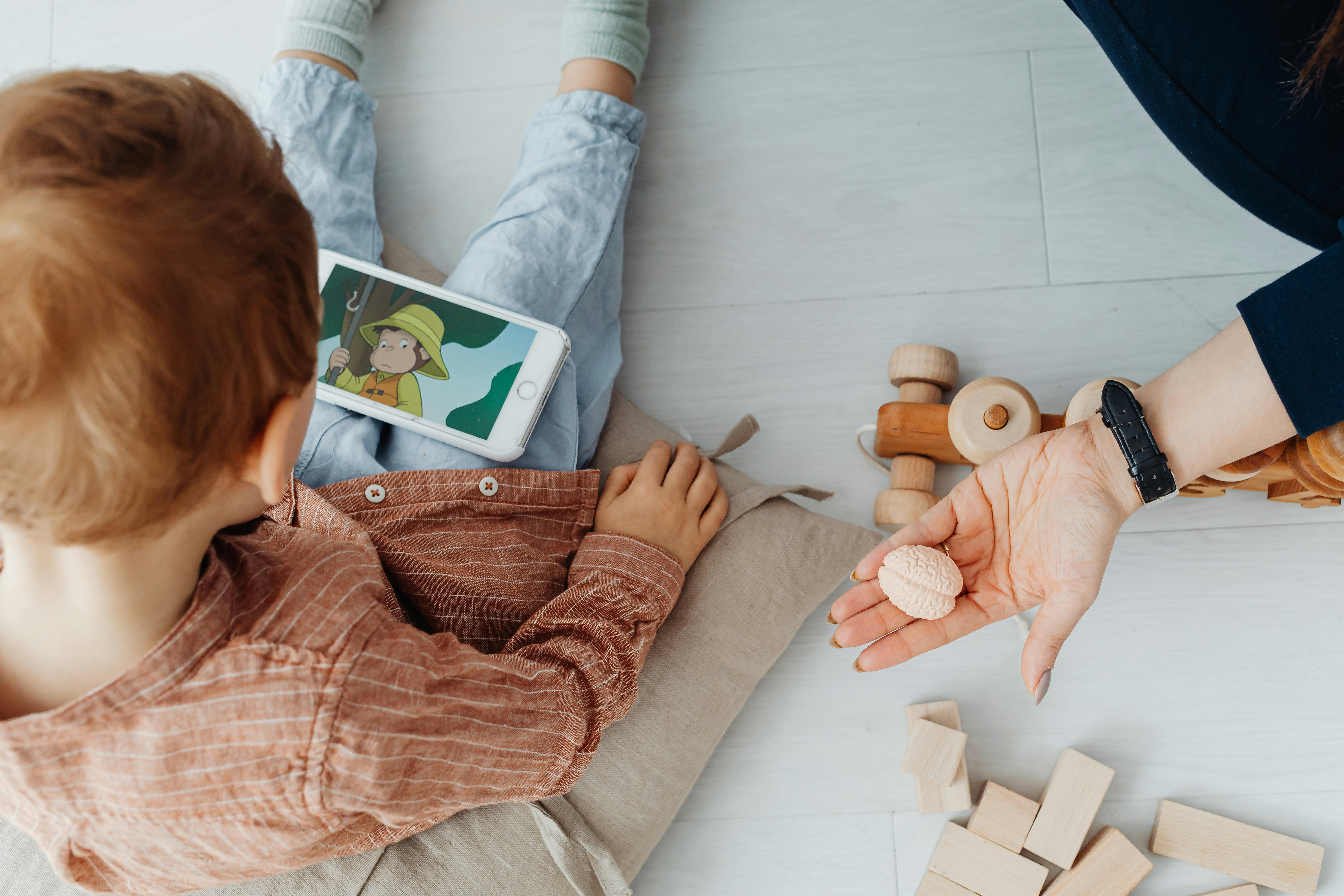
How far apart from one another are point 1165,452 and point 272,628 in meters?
0.74

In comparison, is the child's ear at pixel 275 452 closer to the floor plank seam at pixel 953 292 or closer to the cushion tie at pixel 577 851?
the cushion tie at pixel 577 851

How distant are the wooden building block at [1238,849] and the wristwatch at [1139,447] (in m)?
0.42

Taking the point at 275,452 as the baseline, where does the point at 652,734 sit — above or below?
below

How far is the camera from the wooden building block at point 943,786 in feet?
3.03

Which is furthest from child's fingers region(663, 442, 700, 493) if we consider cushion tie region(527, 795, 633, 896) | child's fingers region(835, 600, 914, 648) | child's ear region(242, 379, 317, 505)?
child's ear region(242, 379, 317, 505)

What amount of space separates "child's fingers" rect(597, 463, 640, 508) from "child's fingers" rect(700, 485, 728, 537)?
0.09m

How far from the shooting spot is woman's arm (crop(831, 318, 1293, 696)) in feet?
2.32

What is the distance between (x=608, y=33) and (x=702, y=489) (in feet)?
2.02

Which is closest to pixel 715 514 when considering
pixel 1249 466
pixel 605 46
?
pixel 1249 466

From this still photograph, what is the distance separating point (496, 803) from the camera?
2.52 feet

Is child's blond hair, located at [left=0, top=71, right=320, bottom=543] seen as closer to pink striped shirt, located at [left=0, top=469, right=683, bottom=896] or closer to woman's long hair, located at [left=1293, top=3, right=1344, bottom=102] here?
pink striped shirt, located at [left=0, top=469, right=683, bottom=896]

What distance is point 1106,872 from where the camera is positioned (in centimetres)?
90

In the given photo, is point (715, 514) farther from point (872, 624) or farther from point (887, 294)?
point (887, 294)

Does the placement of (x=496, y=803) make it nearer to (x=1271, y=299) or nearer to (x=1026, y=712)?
(x=1026, y=712)
